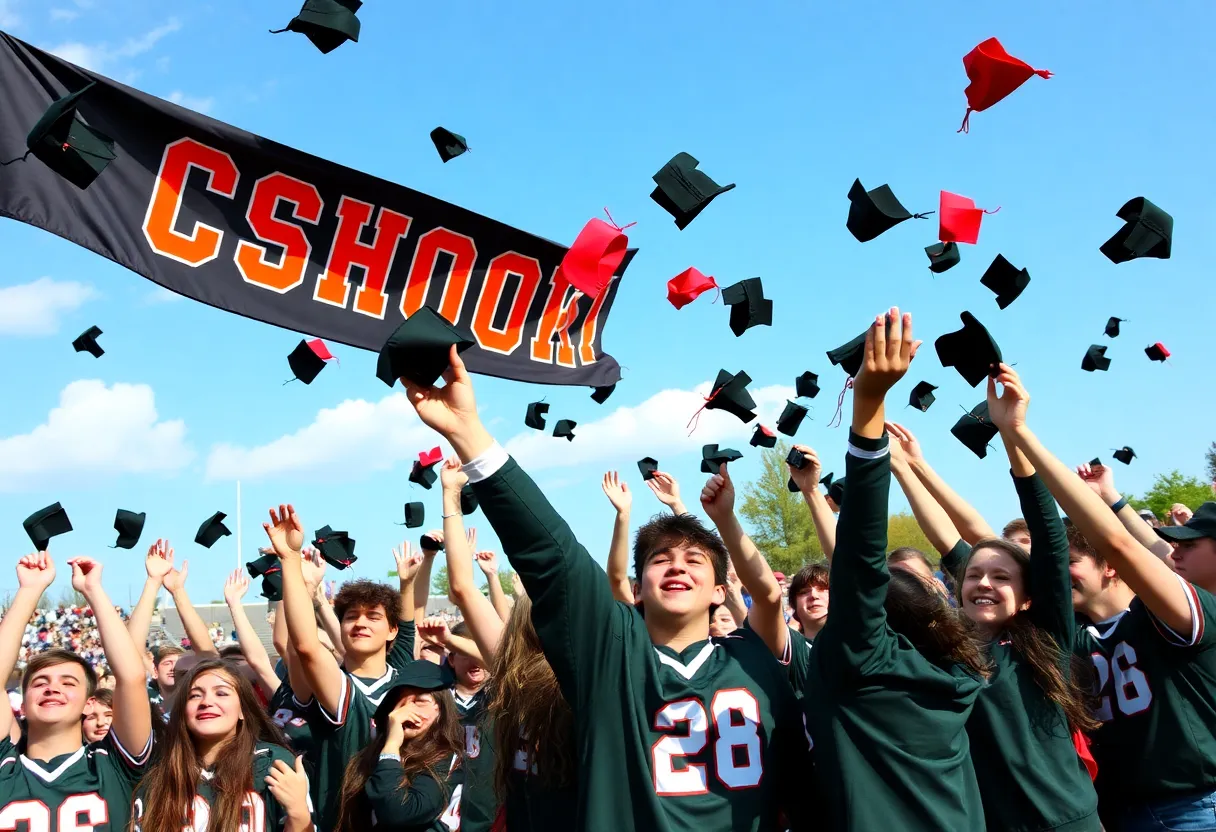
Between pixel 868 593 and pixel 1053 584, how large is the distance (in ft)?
4.13

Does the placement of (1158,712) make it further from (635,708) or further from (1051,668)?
(635,708)

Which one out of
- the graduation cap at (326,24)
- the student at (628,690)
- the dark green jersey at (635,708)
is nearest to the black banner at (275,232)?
the graduation cap at (326,24)

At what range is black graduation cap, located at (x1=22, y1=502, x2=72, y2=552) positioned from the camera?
226 inches

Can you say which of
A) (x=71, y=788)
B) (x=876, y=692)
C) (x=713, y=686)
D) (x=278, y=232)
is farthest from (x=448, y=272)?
(x=876, y=692)

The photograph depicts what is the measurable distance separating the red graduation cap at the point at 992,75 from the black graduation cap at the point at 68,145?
409 centimetres

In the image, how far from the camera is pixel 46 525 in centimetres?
585

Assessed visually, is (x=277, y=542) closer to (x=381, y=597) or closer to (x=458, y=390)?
(x=381, y=597)

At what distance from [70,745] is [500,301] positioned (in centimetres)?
453

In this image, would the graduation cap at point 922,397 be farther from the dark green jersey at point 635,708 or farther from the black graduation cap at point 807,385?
the dark green jersey at point 635,708

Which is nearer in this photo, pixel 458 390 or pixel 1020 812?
pixel 458 390

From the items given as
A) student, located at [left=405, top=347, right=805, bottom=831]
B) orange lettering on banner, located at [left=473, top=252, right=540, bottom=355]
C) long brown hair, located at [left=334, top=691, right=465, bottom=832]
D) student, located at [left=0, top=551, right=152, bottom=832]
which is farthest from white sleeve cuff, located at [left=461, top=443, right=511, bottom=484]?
orange lettering on banner, located at [left=473, top=252, right=540, bottom=355]

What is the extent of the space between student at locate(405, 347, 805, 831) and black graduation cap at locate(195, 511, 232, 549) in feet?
17.7

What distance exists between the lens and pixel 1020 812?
332 centimetres

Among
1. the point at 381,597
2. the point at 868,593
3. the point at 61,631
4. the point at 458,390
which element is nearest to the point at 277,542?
the point at 381,597
